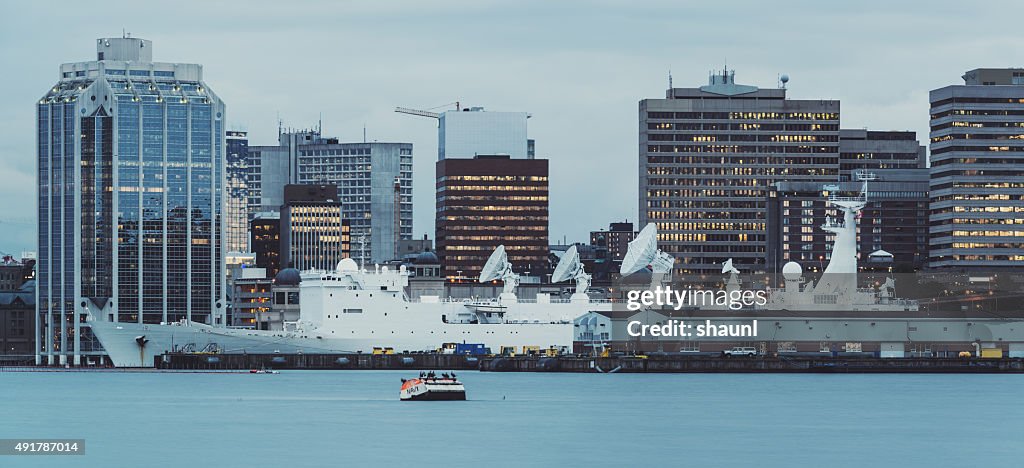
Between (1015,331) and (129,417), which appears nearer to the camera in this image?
(129,417)

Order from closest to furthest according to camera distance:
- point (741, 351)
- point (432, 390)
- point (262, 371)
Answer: point (432, 390) → point (262, 371) → point (741, 351)

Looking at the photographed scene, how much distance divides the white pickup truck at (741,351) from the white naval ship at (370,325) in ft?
41.8

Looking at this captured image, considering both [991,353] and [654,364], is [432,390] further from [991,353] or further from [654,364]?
[991,353]

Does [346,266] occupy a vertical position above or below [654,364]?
above

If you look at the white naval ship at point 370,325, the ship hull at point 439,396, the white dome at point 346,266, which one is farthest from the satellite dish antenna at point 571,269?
the ship hull at point 439,396

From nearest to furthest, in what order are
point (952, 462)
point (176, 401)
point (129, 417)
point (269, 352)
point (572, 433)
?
1. point (952, 462)
2. point (572, 433)
3. point (129, 417)
4. point (176, 401)
5. point (269, 352)

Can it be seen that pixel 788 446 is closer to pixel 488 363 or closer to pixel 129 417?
pixel 129 417

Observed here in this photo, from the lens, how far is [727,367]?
152500 millimetres

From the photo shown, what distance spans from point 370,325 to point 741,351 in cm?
3420

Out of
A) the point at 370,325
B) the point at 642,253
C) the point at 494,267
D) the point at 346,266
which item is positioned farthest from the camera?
the point at 494,267

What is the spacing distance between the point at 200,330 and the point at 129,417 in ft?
236

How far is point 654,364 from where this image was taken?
15375 cm

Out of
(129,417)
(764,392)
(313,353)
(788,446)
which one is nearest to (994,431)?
(788,446)

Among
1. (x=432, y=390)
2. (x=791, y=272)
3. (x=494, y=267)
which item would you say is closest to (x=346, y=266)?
(x=494, y=267)
